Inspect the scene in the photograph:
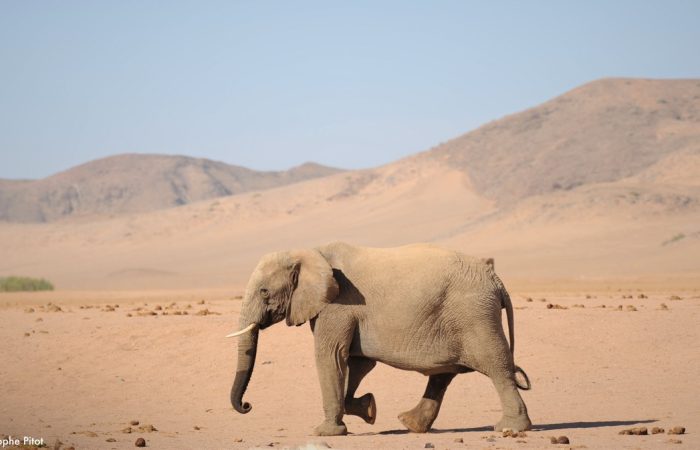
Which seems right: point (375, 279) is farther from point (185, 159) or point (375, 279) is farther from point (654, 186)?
point (185, 159)

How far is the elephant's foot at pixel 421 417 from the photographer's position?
12031 mm

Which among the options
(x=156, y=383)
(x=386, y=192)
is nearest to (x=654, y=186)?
(x=386, y=192)

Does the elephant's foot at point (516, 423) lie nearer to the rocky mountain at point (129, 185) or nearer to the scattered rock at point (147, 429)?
the scattered rock at point (147, 429)

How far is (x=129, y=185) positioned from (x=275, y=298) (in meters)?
158

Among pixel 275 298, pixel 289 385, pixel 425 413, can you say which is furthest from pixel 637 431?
pixel 289 385

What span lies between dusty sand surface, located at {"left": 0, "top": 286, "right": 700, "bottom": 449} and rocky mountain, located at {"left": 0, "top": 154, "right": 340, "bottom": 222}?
127m

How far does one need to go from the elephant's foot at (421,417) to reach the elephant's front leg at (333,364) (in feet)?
2.50

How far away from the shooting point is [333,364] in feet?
38.1

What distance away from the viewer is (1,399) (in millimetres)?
14672

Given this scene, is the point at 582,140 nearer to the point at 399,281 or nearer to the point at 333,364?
the point at 399,281

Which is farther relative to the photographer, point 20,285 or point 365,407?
point 20,285

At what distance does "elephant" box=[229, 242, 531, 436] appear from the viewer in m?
11.6

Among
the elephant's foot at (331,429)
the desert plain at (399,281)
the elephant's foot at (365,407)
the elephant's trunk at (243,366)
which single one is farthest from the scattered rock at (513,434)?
the elephant's trunk at (243,366)

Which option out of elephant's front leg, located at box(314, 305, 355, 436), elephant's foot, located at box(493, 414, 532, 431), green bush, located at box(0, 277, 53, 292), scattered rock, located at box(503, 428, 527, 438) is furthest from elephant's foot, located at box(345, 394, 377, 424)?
green bush, located at box(0, 277, 53, 292)
